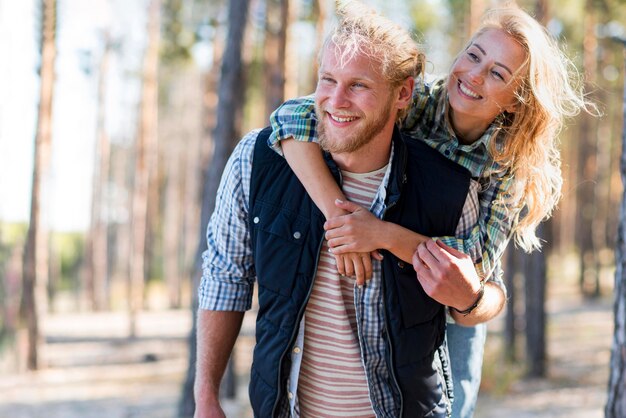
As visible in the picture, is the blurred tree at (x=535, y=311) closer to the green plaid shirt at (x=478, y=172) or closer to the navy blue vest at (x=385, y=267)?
the green plaid shirt at (x=478, y=172)

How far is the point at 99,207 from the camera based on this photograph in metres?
26.6

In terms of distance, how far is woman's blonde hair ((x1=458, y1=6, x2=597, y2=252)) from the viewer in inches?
99.1

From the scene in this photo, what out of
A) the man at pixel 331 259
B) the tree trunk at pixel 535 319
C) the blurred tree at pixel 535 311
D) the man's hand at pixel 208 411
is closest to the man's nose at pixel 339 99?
the man at pixel 331 259

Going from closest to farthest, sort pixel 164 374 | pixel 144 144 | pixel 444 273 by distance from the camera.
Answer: pixel 444 273 < pixel 164 374 < pixel 144 144

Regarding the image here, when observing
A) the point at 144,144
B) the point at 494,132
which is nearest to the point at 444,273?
the point at 494,132

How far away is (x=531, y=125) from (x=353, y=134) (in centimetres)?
71

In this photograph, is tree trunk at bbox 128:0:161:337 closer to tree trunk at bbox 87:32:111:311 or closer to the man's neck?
tree trunk at bbox 87:32:111:311

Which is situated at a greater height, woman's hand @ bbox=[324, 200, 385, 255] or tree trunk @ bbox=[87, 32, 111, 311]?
woman's hand @ bbox=[324, 200, 385, 255]

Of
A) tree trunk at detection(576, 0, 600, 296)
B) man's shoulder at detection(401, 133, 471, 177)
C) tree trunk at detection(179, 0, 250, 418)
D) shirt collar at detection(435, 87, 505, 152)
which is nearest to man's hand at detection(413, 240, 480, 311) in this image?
man's shoulder at detection(401, 133, 471, 177)

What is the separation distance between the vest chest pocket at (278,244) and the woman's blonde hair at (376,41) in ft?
1.82

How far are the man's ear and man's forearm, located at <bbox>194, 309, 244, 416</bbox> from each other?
95 centimetres

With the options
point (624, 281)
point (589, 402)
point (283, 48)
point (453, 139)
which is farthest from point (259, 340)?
point (283, 48)

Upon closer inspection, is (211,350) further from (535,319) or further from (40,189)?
(40,189)

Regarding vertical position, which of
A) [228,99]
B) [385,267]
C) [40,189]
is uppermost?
[228,99]
